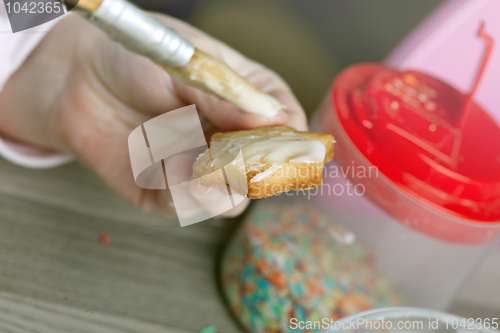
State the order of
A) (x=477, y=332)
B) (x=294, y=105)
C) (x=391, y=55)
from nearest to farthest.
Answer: (x=477, y=332) → (x=294, y=105) → (x=391, y=55)

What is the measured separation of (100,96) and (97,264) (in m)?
0.19

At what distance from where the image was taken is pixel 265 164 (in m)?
0.22

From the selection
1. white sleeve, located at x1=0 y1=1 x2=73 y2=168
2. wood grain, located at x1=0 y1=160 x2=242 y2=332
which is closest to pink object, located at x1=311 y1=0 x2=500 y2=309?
wood grain, located at x1=0 y1=160 x2=242 y2=332

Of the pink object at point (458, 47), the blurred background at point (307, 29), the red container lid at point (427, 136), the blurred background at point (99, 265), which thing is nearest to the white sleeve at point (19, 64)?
the blurred background at point (99, 265)

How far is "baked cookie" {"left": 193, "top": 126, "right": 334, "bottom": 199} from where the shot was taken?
223 millimetres

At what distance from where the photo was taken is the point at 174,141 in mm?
377

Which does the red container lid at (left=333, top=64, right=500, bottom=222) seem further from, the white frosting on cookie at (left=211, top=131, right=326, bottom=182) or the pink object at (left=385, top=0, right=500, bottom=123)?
the pink object at (left=385, top=0, right=500, bottom=123)

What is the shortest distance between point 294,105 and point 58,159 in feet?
0.87

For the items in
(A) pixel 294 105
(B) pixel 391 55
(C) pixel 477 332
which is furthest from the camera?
(B) pixel 391 55

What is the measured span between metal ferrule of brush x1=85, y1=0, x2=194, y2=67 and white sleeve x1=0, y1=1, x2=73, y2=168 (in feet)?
0.88

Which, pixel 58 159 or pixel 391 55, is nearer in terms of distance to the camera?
pixel 58 159

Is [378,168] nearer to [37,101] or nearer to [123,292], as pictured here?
[123,292]

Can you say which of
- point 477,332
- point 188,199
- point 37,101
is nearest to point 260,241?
point 188,199

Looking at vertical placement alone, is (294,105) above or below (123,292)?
above
